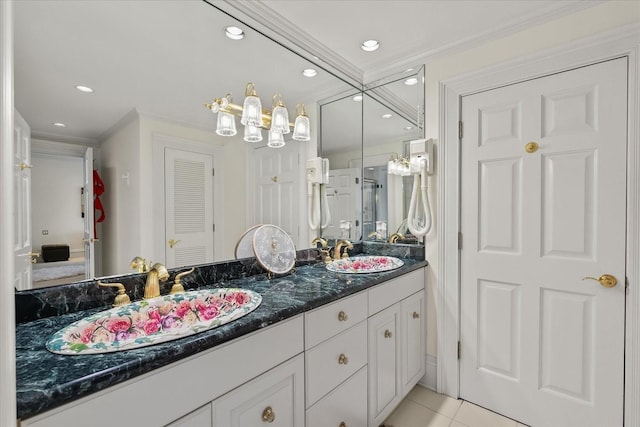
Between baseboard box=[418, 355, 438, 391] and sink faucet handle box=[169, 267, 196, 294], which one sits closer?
sink faucet handle box=[169, 267, 196, 294]

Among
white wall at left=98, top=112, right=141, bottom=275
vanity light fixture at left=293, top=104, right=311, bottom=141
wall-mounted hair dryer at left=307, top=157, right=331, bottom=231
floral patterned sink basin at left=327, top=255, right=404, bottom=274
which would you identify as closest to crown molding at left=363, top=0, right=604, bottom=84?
vanity light fixture at left=293, top=104, right=311, bottom=141

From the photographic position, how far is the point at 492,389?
185 centimetres

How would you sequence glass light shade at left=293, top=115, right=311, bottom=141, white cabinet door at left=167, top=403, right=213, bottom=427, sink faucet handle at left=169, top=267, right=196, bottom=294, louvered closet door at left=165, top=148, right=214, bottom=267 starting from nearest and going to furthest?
1. white cabinet door at left=167, top=403, right=213, bottom=427
2. sink faucet handle at left=169, top=267, right=196, bottom=294
3. louvered closet door at left=165, top=148, right=214, bottom=267
4. glass light shade at left=293, top=115, right=311, bottom=141

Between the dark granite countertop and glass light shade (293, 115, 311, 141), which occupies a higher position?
glass light shade (293, 115, 311, 141)

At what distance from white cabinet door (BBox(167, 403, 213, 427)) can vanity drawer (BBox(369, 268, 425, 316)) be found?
0.92 m

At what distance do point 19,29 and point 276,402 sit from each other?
1.61 metres

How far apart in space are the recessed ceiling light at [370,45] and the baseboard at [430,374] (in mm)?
2261

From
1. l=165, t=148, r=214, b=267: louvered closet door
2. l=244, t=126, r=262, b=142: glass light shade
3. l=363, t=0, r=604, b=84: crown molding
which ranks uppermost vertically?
l=363, t=0, r=604, b=84: crown molding

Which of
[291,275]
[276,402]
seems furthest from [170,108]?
[276,402]

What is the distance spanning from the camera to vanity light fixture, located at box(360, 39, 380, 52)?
1.99m

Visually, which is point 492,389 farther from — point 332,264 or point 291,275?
point 291,275

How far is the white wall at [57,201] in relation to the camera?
104cm

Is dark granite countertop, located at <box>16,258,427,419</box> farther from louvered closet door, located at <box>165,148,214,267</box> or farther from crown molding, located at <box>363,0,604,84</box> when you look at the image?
crown molding, located at <box>363,0,604,84</box>

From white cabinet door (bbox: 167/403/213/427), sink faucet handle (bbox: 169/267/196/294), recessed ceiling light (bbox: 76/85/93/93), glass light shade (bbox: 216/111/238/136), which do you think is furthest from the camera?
glass light shade (bbox: 216/111/238/136)
